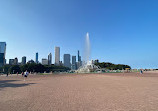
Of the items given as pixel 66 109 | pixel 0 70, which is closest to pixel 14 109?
pixel 66 109

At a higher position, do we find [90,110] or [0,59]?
[0,59]

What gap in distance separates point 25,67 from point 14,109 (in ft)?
294

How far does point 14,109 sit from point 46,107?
1752 millimetres

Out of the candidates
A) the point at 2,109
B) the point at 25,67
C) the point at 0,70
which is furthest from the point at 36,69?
the point at 2,109

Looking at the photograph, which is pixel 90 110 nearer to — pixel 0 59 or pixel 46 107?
pixel 46 107

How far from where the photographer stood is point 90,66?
3371 inches

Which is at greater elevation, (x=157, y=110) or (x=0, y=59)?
(x=0, y=59)

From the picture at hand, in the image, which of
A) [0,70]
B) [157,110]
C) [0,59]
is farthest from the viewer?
[0,59]

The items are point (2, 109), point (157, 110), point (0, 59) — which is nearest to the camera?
point (157, 110)

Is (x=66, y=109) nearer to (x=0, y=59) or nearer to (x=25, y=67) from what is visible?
(x=25, y=67)

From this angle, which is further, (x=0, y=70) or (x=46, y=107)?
(x=0, y=70)

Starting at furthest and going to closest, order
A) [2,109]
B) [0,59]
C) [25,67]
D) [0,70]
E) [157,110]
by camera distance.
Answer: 1. [0,59]
2. [0,70]
3. [25,67]
4. [2,109]
5. [157,110]

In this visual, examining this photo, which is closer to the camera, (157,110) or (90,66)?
(157,110)

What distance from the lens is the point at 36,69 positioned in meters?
87.0
